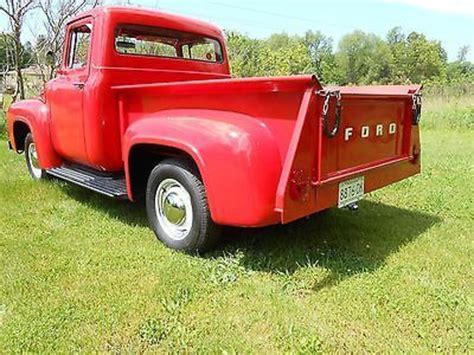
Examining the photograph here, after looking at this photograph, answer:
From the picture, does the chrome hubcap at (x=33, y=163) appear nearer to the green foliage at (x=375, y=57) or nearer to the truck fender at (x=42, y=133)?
the truck fender at (x=42, y=133)

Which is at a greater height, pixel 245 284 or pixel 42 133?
pixel 42 133

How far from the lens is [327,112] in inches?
117

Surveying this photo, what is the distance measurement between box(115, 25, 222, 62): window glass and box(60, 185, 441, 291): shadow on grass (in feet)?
5.33

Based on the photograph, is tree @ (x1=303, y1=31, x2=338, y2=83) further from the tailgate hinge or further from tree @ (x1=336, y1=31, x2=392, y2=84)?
the tailgate hinge

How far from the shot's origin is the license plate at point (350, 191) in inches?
131

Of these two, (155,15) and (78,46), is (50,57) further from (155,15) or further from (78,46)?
(155,15)

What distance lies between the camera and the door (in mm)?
4512

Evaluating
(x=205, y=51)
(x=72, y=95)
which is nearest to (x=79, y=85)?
(x=72, y=95)

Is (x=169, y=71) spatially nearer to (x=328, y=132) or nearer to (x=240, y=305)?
(x=328, y=132)

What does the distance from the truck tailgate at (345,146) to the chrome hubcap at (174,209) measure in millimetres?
944

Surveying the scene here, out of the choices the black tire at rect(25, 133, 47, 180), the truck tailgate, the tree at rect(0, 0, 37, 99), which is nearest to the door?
the black tire at rect(25, 133, 47, 180)

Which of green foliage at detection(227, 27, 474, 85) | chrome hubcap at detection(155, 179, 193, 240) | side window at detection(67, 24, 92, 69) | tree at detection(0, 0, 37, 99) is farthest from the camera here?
green foliage at detection(227, 27, 474, 85)

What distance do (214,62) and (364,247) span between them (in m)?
2.82

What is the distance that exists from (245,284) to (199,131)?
3.53 feet
